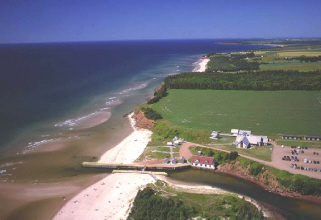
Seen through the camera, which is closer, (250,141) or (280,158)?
(280,158)

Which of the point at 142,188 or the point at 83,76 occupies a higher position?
the point at 83,76

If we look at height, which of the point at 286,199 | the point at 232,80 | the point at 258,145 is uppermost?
the point at 232,80

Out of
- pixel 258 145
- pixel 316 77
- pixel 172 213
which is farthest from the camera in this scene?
pixel 316 77

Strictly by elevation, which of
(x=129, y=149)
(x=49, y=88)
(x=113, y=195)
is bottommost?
(x=113, y=195)

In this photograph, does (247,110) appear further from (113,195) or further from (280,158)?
(113,195)

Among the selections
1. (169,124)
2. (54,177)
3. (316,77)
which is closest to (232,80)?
(316,77)

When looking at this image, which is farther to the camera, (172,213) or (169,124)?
(169,124)

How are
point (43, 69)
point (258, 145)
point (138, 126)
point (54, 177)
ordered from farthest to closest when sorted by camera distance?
point (43, 69), point (138, 126), point (258, 145), point (54, 177)

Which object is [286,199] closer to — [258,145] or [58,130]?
[258,145]

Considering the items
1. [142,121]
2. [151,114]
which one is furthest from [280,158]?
[142,121]
